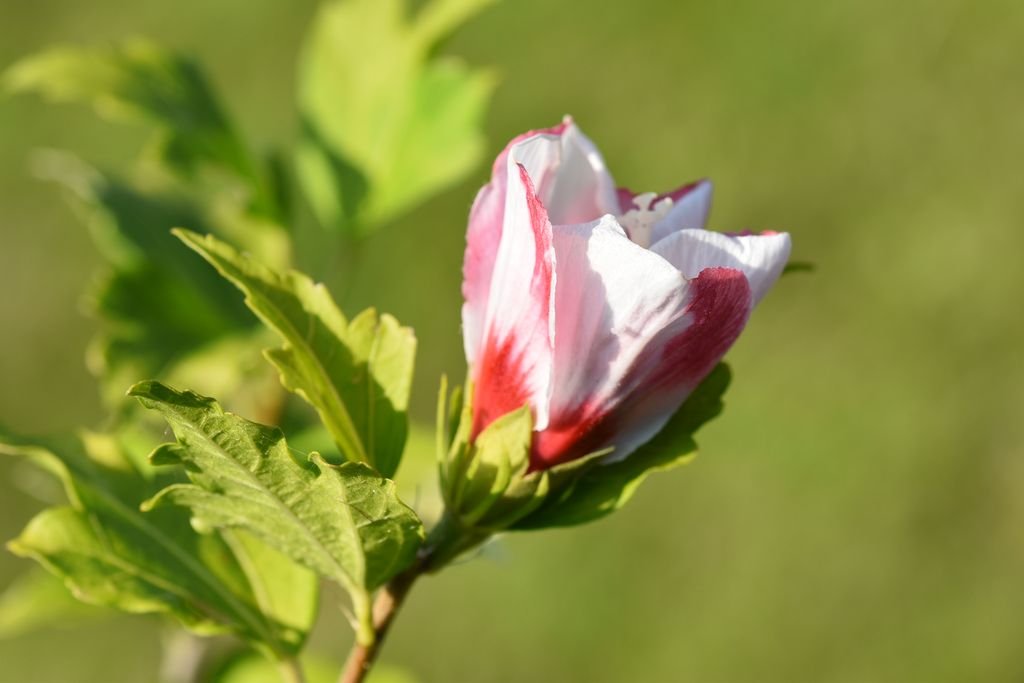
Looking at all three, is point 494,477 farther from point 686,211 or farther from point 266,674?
point 266,674

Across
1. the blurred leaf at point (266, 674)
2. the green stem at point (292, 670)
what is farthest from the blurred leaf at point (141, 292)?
the green stem at point (292, 670)

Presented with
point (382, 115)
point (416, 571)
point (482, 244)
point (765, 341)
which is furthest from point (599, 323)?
point (765, 341)

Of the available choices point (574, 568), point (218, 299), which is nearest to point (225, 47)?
point (574, 568)

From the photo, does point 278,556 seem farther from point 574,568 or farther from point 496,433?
point 574,568

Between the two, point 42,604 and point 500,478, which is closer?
point 500,478

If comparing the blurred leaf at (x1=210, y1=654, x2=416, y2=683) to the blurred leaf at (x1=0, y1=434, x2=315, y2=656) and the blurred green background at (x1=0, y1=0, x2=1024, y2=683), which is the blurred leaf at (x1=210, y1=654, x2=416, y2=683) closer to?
the blurred leaf at (x1=0, y1=434, x2=315, y2=656)

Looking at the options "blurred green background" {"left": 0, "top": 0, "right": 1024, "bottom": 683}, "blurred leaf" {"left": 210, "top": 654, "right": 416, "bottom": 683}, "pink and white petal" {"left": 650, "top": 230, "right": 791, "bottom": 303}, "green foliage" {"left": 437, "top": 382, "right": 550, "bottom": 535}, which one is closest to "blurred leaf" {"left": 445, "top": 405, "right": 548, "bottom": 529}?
"green foliage" {"left": 437, "top": 382, "right": 550, "bottom": 535}

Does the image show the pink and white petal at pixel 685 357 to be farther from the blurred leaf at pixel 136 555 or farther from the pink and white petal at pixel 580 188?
the blurred leaf at pixel 136 555
